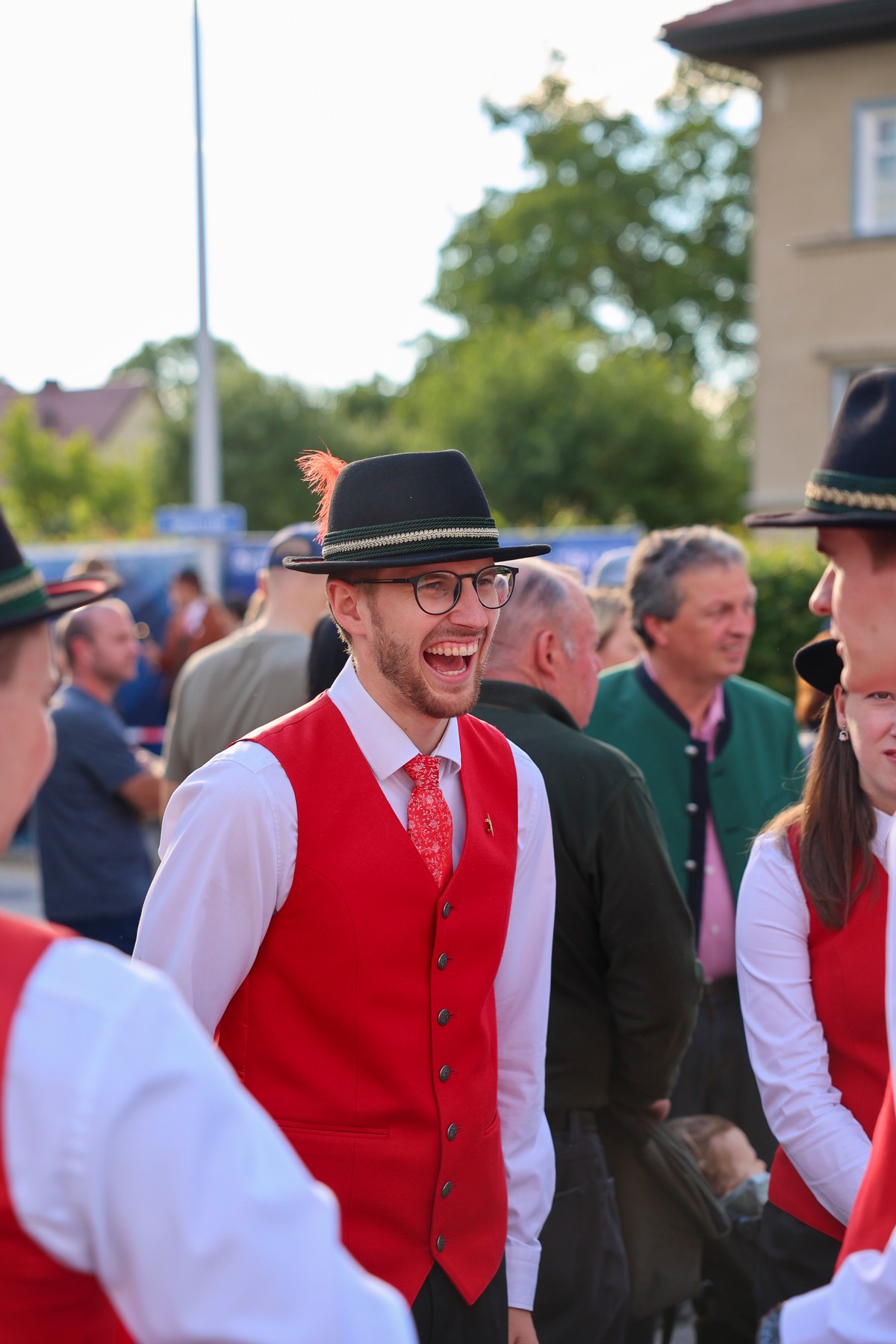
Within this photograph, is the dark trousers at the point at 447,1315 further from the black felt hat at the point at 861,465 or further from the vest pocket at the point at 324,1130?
the black felt hat at the point at 861,465

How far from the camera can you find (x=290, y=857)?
85.4 inches

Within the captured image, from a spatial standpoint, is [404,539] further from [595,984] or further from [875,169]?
[875,169]

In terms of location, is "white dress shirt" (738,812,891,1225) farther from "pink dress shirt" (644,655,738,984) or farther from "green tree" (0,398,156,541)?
"green tree" (0,398,156,541)

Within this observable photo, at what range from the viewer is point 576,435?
28406 mm

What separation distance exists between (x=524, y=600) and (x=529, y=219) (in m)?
36.0

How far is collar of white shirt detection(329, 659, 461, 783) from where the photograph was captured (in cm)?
232

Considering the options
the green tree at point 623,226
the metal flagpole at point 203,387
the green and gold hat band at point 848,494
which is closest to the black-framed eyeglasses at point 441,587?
the green and gold hat band at point 848,494

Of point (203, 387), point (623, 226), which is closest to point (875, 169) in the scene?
point (203, 387)

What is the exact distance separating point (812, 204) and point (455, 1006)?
58.3ft

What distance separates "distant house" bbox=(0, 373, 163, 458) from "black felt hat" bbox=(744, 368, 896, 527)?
186 feet

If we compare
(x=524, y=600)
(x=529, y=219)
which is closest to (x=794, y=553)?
(x=524, y=600)

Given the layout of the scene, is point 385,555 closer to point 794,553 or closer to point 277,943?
point 277,943

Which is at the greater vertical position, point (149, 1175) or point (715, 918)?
point (149, 1175)

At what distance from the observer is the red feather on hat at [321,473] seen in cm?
267
